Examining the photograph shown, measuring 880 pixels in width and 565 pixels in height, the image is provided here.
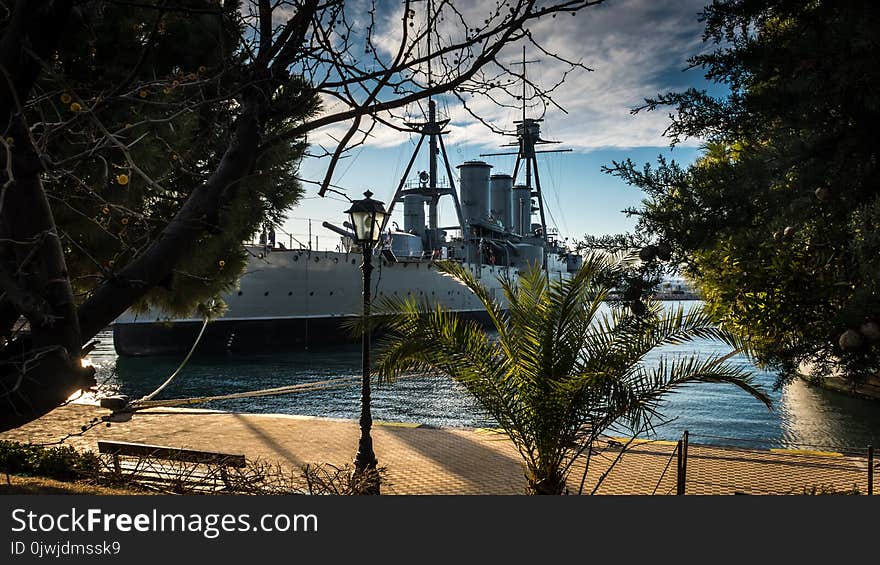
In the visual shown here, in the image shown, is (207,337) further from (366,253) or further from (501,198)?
(501,198)

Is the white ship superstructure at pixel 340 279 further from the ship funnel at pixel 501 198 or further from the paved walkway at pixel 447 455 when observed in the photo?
the paved walkway at pixel 447 455

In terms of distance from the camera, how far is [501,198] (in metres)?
65.1

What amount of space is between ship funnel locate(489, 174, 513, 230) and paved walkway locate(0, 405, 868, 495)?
2113 inches

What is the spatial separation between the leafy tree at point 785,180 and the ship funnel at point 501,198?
60439 mm

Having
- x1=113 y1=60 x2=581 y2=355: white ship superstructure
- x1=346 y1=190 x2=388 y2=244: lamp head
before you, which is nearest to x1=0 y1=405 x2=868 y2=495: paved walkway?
x1=346 y1=190 x2=388 y2=244: lamp head

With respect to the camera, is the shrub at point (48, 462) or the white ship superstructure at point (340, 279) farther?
the white ship superstructure at point (340, 279)

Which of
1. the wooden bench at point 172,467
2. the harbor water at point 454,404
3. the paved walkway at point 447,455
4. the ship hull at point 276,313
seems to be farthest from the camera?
the ship hull at point 276,313

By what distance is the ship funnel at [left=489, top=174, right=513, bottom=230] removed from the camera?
64.8 metres

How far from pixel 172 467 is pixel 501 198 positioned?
5963 centimetres

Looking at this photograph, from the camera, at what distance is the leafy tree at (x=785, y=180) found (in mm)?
3695

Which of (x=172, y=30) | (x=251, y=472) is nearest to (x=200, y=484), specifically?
(x=251, y=472)

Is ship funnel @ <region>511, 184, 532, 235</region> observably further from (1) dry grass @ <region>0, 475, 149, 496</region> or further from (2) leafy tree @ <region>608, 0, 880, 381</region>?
(2) leafy tree @ <region>608, 0, 880, 381</region>

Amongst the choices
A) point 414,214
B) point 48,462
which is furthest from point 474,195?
point 48,462

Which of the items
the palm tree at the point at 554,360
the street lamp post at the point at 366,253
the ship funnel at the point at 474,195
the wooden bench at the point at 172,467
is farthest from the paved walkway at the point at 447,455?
the ship funnel at the point at 474,195
